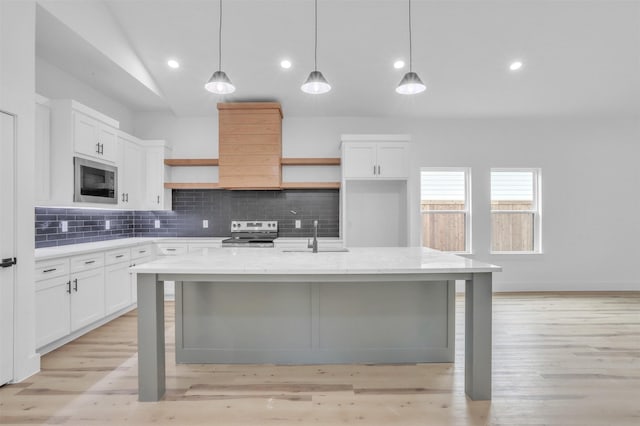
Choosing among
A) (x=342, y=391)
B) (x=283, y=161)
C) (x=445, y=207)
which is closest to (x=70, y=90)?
(x=283, y=161)

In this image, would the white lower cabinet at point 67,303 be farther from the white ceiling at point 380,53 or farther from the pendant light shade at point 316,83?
the pendant light shade at point 316,83

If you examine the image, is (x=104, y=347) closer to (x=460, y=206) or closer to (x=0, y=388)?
(x=0, y=388)

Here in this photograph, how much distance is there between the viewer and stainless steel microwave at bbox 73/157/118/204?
3.41m

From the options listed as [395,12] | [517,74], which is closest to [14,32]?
[395,12]

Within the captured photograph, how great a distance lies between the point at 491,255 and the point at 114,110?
6.13 m

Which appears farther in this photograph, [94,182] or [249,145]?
[249,145]

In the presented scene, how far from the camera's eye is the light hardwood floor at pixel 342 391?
2.01m

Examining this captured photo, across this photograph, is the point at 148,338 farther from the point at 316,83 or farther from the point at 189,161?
the point at 189,161

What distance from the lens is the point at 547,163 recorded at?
206 inches

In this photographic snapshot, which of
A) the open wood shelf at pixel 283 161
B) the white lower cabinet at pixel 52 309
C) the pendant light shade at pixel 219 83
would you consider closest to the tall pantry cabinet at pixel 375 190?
the open wood shelf at pixel 283 161

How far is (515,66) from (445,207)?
2.15 meters

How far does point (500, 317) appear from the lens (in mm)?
3939

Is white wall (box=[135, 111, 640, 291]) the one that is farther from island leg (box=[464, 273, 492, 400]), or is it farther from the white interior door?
island leg (box=[464, 273, 492, 400])

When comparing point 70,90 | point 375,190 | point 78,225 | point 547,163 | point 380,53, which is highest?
point 380,53
